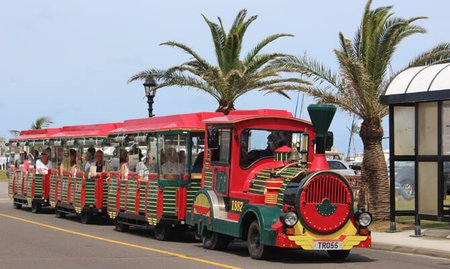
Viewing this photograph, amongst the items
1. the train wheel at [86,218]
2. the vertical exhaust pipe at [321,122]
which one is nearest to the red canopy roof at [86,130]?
the train wheel at [86,218]

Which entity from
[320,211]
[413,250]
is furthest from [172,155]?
[413,250]

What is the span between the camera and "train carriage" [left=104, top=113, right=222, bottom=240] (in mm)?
19328

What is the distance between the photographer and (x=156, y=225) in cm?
2020

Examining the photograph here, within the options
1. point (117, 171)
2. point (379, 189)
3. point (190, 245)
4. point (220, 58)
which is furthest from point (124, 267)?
point (220, 58)

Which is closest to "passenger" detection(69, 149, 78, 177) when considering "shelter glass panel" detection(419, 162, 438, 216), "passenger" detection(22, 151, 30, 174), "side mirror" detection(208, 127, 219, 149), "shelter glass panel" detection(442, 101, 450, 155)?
"passenger" detection(22, 151, 30, 174)

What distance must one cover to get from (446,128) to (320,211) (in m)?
6.34

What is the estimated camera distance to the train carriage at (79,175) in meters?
24.9

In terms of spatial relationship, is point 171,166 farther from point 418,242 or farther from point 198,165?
point 418,242

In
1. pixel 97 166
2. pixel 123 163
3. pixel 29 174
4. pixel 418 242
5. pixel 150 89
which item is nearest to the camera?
pixel 418 242

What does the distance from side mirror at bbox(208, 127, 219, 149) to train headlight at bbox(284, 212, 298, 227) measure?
120 inches

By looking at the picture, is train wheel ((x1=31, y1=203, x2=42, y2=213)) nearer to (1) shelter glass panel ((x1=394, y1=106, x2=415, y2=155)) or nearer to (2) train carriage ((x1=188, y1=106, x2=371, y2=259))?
(2) train carriage ((x1=188, y1=106, x2=371, y2=259))

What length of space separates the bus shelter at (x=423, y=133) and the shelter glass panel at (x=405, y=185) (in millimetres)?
838

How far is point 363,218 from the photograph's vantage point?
604 inches

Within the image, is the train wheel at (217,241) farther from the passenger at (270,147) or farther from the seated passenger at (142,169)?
the seated passenger at (142,169)
